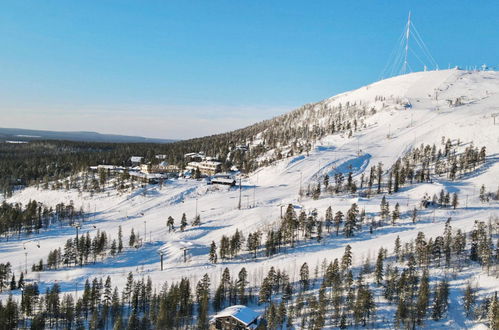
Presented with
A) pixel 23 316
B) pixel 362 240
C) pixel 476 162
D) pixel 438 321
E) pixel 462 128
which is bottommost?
pixel 23 316

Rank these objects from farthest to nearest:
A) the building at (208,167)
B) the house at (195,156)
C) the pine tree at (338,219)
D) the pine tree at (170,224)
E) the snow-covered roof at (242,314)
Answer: the house at (195,156) < the building at (208,167) < the pine tree at (170,224) < the pine tree at (338,219) < the snow-covered roof at (242,314)

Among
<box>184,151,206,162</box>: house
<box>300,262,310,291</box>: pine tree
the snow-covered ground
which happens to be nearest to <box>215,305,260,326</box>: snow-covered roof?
<box>300,262,310,291</box>: pine tree

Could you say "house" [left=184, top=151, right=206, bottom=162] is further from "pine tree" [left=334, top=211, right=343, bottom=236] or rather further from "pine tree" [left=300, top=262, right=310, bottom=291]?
"pine tree" [left=300, top=262, right=310, bottom=291]

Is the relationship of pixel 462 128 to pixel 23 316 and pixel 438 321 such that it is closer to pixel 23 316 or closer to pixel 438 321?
pixel 438 321

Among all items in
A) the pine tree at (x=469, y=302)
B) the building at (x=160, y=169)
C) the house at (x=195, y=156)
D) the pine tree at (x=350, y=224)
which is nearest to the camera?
the pine tree at (x=469, y=302)

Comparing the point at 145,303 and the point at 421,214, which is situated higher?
the point at 421,214

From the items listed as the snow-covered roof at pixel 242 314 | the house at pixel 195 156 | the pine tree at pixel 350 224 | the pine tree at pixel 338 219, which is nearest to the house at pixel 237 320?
the snow-covered roof at pixel 242 314

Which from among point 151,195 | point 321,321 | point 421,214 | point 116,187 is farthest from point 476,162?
point 116,187

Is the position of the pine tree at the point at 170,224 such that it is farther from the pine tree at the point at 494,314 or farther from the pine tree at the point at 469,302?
the pine tree at the point at 494,314
